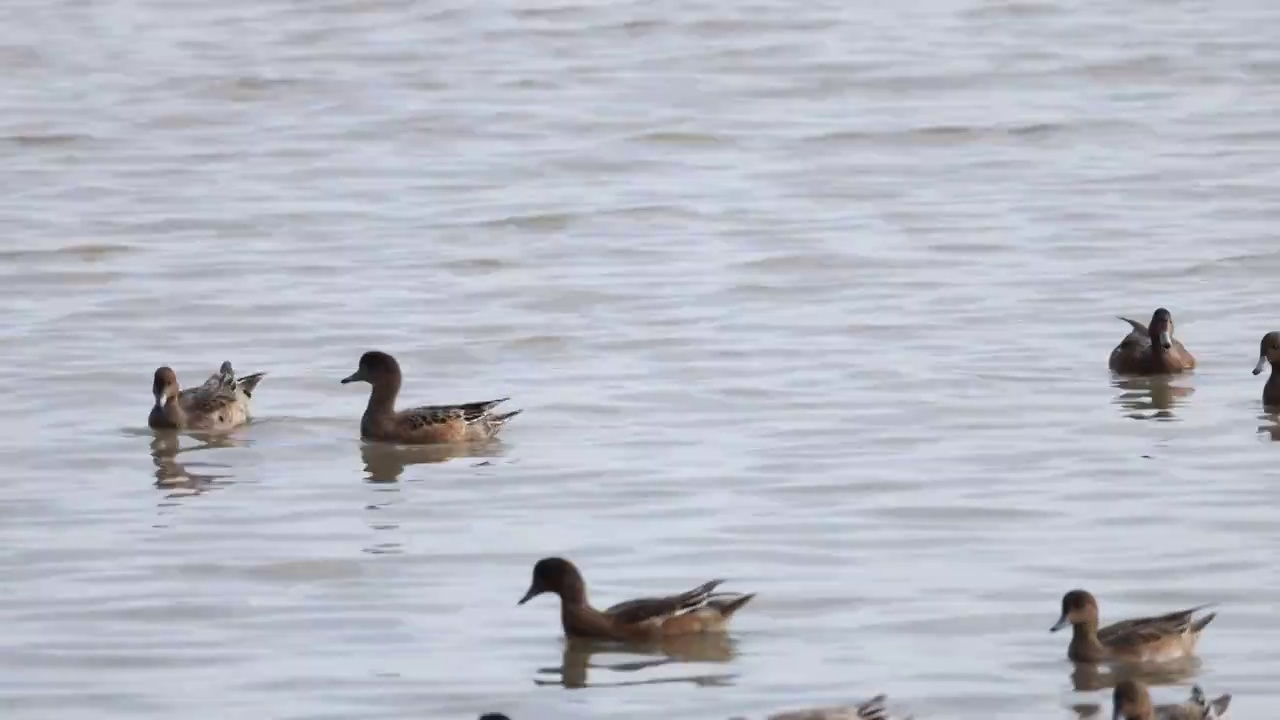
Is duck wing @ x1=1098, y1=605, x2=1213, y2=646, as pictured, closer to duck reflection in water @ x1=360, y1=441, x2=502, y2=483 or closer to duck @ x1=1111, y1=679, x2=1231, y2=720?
duck @ x1=1111, y1=679, x2=1231, y2=720

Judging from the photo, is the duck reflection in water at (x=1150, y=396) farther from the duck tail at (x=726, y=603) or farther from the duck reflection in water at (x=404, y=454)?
the duck tail at (x=726, y=603)

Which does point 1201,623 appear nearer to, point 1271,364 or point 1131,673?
point 1131,673

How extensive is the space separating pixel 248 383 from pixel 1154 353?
4.60 meters

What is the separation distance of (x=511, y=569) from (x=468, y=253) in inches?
357

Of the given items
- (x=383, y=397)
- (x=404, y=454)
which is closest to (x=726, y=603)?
(x=404, y=454)

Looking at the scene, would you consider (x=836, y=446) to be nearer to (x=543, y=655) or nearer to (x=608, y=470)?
(x=608, y=470)

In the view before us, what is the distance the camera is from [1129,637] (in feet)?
32.1

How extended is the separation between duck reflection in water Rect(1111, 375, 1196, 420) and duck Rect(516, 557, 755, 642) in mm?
4687

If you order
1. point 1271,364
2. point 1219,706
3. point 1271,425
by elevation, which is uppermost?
point 1271,364

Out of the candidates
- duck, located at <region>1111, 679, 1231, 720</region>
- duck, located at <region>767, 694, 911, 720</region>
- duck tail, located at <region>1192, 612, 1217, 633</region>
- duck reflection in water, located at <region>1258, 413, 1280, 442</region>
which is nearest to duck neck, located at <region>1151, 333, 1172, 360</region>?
duck reflection in water, located at <region>1258, 413, 1280, 442</region>

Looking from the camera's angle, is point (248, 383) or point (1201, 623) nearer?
point (1201, 623)

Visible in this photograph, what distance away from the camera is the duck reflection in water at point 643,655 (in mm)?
9938

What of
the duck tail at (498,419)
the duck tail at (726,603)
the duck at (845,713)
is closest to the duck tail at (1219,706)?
the duck at (845,713)

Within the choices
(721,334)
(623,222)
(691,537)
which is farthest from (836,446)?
(623,222)
